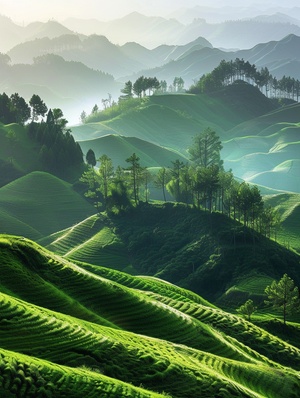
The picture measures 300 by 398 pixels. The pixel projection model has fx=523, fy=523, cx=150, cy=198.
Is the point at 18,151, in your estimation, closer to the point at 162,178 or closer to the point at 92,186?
the point at 92,186

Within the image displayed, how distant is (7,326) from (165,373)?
13207 mm

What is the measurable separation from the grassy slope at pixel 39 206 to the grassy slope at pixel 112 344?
8524 centimetres

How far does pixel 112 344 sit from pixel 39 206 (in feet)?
408

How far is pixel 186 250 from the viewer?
127m

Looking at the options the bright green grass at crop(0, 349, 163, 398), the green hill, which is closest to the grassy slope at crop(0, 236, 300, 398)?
the bright green grass at crop(0, 349, 163, 398)

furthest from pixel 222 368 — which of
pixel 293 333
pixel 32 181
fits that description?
pixel 32 181

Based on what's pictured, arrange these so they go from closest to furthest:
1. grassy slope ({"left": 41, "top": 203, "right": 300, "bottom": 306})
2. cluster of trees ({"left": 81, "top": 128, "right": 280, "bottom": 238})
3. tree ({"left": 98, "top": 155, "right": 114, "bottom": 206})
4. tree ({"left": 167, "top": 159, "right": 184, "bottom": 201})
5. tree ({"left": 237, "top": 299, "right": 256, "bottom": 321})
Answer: tree ({"left": 237, "top": 299, "right": 256, "bottom": 321}) < grassy slope ({"left": 41, "top": 203, "right": 300, "bottom": 306}) < cluster of trees ({"left": 81, "top": 128, "right": 280, "bottom": 238}) < tree ({"left": 167, "top": 159, "right": 184, "bottom": 201}) < tree ({"left": 98, "top": 155, "right": 114, "bottom": 206})

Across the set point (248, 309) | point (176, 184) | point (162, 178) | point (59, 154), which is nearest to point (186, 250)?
point (176, 184)

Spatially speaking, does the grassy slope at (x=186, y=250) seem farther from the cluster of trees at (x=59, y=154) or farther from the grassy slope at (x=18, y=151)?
the grassy slope at (x=18, y=151)

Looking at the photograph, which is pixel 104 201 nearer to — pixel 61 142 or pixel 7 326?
pixel 61 142

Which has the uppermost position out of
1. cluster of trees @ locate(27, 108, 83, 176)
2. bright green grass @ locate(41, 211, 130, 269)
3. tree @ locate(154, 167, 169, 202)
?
cluster of trees @ locate(27, 108, 83, 176)

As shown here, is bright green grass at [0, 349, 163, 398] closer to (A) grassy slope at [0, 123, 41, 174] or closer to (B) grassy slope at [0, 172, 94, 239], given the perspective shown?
(B) grassy slope at [0, 172, 94, 239]

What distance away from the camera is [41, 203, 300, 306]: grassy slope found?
372ft

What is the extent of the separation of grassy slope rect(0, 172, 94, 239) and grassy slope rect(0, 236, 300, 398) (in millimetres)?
85241
